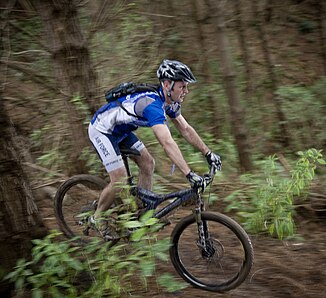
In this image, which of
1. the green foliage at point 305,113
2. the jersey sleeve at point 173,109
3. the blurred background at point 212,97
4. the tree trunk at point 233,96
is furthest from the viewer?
the green foliage at point 305,113

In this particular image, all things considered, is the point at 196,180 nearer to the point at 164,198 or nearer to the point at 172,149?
the point at 172,149

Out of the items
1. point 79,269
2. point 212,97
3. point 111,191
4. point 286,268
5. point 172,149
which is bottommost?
point 286,268

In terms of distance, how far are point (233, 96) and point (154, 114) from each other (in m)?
3.03

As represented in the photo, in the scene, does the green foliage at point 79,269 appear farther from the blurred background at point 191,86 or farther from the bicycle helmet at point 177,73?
the blurred background at point 191,86

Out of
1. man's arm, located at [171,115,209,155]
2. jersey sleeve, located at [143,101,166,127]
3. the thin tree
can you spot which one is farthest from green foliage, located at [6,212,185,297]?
man's arm, located at [171,115,209,155]

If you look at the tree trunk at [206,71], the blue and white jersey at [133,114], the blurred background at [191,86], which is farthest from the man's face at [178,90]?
the tree trunk at [206,71]

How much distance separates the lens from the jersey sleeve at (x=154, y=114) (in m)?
4.75

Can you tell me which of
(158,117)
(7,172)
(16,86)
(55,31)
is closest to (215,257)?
(158,117)

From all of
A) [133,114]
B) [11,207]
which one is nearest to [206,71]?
[133,114]

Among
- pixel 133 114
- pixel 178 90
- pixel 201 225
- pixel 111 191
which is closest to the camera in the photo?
pixel 201 225

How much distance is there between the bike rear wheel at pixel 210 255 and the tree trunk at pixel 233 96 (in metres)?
2.75

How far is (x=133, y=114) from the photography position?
510cm

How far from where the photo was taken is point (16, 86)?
473 inches

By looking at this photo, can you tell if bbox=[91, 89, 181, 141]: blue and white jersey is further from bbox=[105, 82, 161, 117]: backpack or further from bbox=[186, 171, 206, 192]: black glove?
Result: bbox=[186, 171, 206, 192]: black glove
